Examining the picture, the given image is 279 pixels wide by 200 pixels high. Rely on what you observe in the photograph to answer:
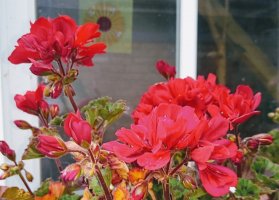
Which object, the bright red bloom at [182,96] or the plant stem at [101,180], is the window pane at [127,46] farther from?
the plant stem at [101,180]

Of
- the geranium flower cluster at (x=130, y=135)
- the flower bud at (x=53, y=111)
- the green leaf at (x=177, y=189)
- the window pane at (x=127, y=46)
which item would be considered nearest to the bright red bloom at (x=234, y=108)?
the geranium flower cluster at (x=130, y=135)

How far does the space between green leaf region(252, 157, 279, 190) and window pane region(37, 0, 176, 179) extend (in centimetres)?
42

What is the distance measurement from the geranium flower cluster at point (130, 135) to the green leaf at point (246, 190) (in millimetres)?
43

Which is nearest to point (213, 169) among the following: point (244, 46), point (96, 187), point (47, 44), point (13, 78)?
point (96, 187)

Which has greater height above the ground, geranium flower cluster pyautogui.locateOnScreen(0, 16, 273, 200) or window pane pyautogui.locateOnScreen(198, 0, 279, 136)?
window pane pyautogui.locateOnScreen(198, 0, 279, 136)

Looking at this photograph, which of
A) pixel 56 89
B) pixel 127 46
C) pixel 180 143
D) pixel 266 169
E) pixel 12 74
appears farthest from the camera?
pixel 127 46

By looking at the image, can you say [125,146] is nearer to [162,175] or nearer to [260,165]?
[162,175]

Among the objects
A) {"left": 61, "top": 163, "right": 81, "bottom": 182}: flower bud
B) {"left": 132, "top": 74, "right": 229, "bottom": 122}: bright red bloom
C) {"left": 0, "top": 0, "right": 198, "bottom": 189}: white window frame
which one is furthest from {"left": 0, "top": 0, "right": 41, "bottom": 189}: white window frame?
{"left": 61, "top": 163, "right": 81, "bottom": 182}: flower bud

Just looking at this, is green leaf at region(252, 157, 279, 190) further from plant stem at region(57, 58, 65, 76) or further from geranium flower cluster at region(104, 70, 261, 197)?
plant stem at region(57, 58, 65, 76)

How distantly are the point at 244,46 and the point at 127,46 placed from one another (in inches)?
13.7

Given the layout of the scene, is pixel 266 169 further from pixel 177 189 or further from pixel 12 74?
pixel 12 74

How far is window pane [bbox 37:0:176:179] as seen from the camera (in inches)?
36.8

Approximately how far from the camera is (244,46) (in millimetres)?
1062

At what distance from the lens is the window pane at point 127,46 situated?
3.06ft
